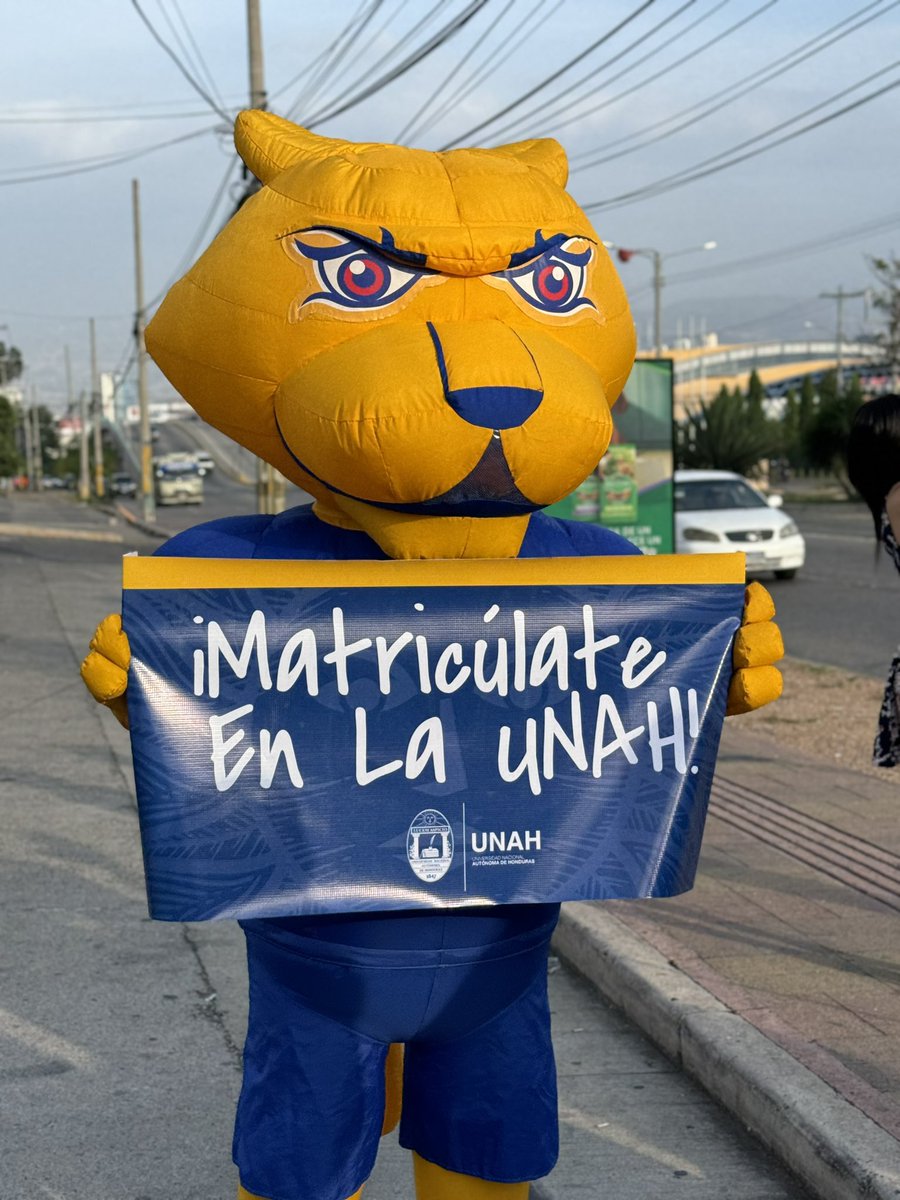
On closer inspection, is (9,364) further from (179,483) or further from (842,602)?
(842,602)

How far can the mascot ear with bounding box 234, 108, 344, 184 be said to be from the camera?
3.36 metres

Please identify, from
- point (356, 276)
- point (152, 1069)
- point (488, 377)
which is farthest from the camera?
point (152, 1069)

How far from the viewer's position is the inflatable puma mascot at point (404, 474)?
2854 millimetres

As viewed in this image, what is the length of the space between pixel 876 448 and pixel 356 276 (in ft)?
5.95

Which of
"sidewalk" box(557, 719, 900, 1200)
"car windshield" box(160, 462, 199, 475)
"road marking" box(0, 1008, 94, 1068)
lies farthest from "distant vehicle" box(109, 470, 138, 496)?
"road marking" box(0, 1008, 94, 1068)

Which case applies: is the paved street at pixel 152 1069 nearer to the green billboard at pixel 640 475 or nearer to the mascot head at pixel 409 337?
the mascot head at pixel 409 337

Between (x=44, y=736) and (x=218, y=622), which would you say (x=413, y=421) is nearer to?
(x=218, y=622)

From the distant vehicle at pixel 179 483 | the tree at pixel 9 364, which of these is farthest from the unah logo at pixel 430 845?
the tree at pixel 9 364

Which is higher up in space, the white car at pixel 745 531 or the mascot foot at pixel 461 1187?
the white car at pixel 745 531

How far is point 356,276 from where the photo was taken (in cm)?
300

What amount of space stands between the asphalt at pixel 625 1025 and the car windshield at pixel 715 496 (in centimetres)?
1285

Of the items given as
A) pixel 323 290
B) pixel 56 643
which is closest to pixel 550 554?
pixel 323 290

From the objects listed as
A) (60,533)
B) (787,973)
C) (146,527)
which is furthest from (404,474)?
(146,527)

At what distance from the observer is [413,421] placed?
2773mm
